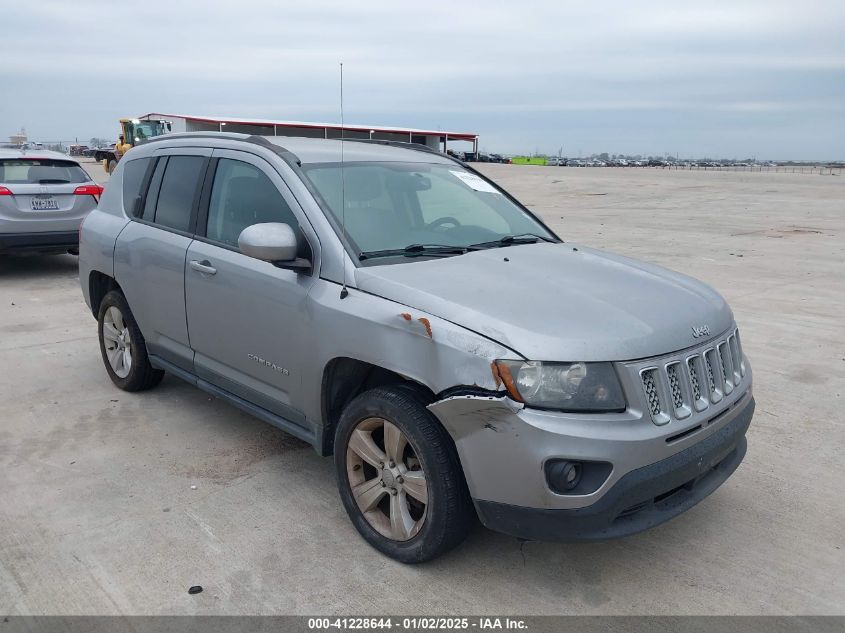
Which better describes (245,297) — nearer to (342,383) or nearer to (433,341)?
(342,383)

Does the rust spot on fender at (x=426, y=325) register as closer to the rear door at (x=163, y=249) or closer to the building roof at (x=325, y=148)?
the building roof at (x=325, y=148)

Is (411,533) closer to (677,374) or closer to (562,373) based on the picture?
(562,373)

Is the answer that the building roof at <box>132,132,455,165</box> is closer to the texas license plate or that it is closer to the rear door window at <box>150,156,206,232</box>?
the rear door window at <box>150,156,206,232</box>

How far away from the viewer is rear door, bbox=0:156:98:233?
9109 mm

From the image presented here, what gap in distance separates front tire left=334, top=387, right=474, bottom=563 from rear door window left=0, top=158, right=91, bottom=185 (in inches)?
311

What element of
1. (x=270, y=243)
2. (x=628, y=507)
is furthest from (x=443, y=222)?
(x=628, y=507)

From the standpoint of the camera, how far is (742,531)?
11.3 feet

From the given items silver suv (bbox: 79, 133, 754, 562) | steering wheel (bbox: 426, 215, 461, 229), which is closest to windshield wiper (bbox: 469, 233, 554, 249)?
silver suv (bbox: 79, 133, 754, 562)

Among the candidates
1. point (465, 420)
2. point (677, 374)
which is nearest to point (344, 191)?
point (465, 420)

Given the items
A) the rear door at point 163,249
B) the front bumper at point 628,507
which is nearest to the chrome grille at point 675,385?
the front bumper at point 628,507

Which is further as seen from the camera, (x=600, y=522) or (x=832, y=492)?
(x=832, y=492)

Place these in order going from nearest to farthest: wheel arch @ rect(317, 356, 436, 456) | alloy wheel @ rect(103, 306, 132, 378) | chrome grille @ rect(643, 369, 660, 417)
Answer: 1. chrome grille @ rect(643, 369, 660, 417)
2. wheel arch @ rect(317, 356, 436, 456)
3. alloy wheel @ rect(103, 306, 132, 378)

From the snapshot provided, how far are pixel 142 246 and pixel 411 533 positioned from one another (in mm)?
2735

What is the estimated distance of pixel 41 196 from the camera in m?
9.34
